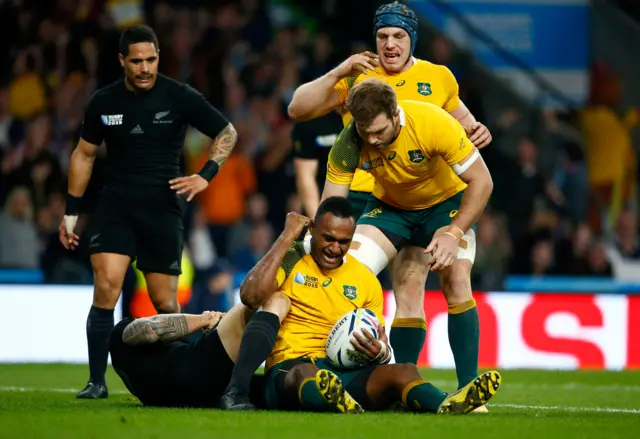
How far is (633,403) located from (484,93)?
9.02 meters

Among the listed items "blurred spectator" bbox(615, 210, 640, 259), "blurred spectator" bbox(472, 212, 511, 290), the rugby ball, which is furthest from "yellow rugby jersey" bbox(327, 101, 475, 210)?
"blurred spectator" bbox(615, 210, 640, 259)

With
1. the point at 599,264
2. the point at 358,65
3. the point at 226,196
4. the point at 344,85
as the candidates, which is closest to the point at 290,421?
the point at 358,65

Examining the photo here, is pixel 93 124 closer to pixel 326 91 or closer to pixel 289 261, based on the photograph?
pixel 326 91

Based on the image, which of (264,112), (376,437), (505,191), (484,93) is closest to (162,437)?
(376,437)

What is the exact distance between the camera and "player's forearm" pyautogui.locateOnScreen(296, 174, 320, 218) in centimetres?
929

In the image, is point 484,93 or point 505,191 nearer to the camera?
point 505,191

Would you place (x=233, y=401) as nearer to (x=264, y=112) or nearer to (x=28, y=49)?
(x=264, y=112)

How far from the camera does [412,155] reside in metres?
6.77

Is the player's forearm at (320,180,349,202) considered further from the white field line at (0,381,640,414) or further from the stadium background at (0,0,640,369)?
the stadium background at (0,0,640,369)

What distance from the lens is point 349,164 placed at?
681 centimetres

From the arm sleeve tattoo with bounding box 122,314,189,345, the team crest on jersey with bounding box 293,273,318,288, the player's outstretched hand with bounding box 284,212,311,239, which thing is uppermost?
the player's outstretched hand with bounding box 284,212,311,239

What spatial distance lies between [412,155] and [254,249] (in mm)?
6627

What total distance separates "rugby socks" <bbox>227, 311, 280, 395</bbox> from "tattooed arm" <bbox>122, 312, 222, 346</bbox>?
486mm

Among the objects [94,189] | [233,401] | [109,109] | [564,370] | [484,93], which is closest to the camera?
[233,401]
